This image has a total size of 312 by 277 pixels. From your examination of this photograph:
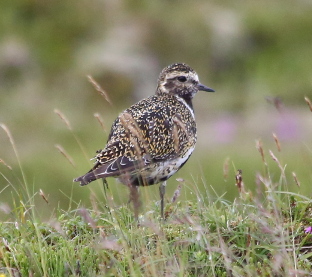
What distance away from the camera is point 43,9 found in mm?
23469

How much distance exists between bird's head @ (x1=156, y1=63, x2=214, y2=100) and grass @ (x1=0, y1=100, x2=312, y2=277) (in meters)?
2.01

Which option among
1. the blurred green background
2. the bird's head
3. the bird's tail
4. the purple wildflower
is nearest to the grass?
the purple wildflower

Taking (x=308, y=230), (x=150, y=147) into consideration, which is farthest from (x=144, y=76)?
(x=308, y=230)

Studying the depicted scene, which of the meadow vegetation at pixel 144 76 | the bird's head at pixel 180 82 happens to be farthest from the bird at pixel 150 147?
the meadow vegetation at pixel 144 76

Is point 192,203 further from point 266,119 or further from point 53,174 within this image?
point 266,119

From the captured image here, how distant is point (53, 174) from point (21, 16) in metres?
7.50

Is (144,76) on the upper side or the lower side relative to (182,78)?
lower

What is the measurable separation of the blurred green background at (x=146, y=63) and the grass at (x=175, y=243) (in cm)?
1181

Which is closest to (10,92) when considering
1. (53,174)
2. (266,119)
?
(53,174)

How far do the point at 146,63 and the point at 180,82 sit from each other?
13.3m

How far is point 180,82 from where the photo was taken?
8250 millimetres

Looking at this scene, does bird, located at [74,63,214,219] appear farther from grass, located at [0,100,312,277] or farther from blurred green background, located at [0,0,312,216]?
blurred green background, located at [0,0,312,216]

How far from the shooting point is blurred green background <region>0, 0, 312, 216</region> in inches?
773

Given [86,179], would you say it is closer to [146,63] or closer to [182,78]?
[182,78]
